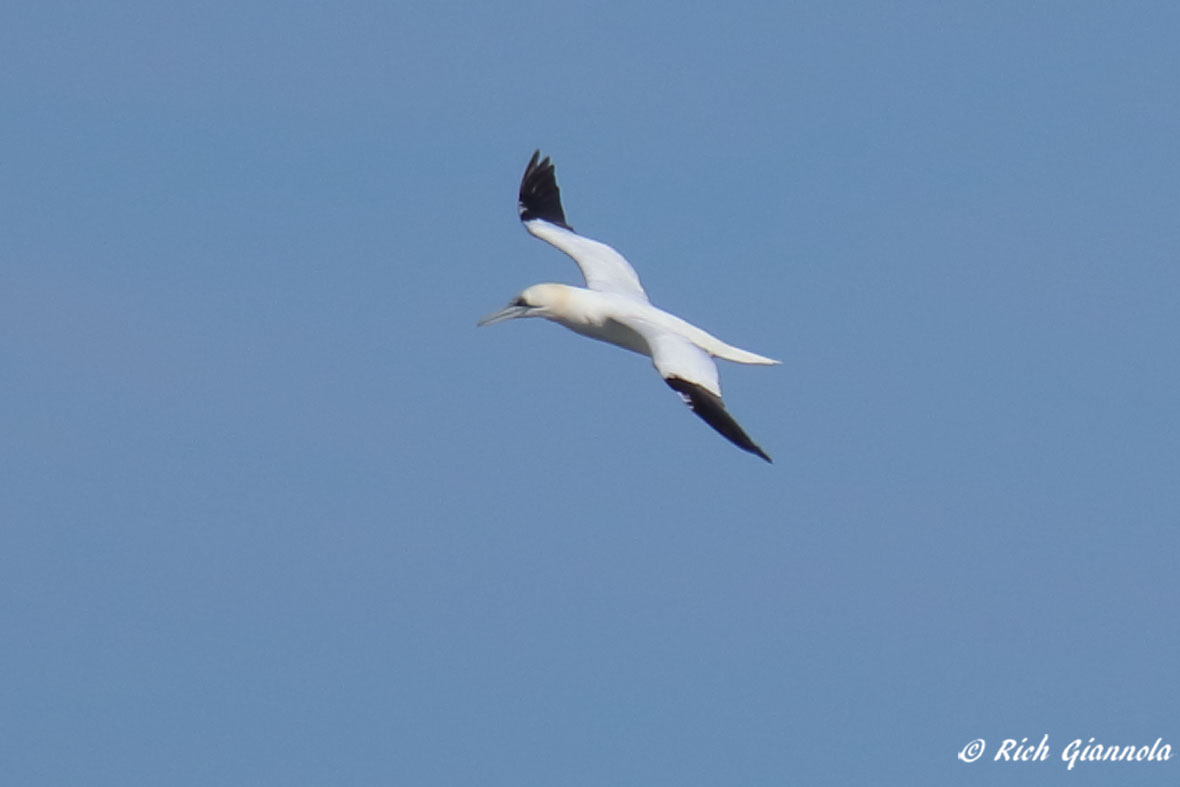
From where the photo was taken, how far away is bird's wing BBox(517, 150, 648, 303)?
31.8 m

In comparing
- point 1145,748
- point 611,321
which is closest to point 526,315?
point 611,321

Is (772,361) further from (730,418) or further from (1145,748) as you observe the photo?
(1145,748)

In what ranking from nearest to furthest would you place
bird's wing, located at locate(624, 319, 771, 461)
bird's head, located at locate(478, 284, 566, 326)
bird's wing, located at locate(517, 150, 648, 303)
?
bird's wing, located at locate(624, 319, 771, 461), bird's head, located at locate(478, 284, 566, 326), bird's wing, located at locate(517, 150, 648, 303)

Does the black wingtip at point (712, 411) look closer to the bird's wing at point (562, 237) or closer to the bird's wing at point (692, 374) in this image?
the bird's wing at point (692, 374)

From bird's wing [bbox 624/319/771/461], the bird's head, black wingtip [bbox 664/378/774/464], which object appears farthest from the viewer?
the bird's head

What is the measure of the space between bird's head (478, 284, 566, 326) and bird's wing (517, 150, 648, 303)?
115 centimetres

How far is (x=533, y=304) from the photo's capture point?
97.7 feet

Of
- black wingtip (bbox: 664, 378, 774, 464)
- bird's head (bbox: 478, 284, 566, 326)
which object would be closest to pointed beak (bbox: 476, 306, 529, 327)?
bird's head (bbox: 478, 284, 566, 326)

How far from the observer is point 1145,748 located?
27.1 meters

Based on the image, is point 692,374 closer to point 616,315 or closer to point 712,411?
point 712,411

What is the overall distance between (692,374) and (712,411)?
1002mm

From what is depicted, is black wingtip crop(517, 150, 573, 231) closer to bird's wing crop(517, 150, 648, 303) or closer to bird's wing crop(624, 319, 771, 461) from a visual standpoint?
bird's wing crop(517, 150, 648, 303)

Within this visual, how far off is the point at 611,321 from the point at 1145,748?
324 inches

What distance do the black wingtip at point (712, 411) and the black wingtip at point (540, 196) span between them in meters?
8.77
